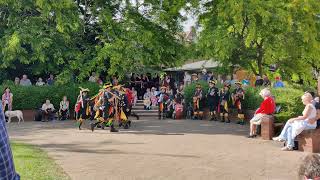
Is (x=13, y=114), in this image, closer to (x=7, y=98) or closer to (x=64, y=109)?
(x=7, y=98)

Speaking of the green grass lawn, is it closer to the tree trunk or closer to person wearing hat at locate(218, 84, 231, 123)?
person wearing hat at locate(218, 84, 231, 123)

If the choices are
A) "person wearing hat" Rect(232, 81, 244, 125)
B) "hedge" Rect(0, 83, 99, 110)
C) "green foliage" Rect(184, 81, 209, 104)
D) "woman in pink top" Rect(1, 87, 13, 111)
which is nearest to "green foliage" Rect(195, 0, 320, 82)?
"green foliage" Rect(184, 81, 209, 104)

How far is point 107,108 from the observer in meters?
16.6

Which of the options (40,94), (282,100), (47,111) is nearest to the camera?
(282,100)

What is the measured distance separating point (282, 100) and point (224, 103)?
13.6 feet

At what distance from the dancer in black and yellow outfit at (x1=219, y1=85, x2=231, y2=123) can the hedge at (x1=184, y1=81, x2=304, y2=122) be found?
1.10 ft

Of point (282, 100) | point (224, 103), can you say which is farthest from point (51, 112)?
point (282, 100)

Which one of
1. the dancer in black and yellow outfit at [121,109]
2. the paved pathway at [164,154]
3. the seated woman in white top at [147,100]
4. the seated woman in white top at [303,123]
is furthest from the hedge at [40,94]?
the seated woman in white top at [303,123]

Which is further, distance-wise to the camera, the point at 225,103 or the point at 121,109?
the point at 225,103

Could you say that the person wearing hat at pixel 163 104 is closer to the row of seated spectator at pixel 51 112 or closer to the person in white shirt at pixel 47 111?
the row of seated spectator at pixel 51 112

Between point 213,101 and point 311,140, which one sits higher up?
point 213,101

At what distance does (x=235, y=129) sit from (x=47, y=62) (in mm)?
11095

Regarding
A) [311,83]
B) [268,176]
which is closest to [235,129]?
[268,176]

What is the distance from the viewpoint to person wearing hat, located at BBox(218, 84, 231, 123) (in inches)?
811
